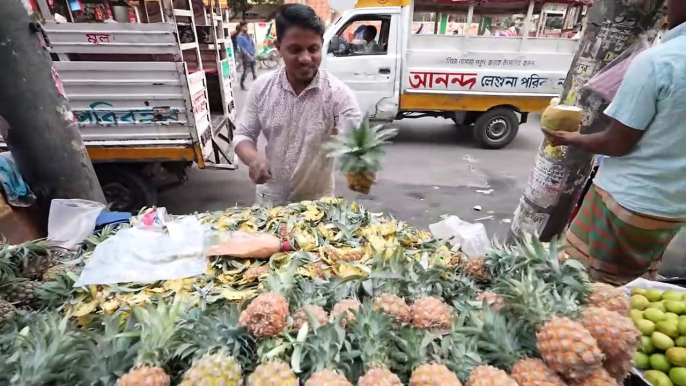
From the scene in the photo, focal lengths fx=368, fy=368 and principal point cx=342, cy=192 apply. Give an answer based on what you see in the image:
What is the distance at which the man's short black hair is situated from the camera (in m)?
2.29

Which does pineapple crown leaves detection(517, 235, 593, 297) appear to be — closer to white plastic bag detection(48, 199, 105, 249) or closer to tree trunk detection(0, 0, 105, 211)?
white plastic bag detection(48, 199, 105, 249)

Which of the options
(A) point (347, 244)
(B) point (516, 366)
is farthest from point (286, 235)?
(B) point (516, 366)

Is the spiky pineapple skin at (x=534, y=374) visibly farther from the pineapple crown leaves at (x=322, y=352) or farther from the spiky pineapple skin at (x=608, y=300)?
the pineapple crown leaves at (x=322, y=352)

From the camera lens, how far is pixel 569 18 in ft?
27.3

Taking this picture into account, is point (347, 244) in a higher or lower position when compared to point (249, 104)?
lower

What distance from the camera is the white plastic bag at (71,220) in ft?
7.78

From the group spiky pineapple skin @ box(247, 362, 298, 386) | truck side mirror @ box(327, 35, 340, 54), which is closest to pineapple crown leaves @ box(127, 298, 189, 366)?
spiky pineapple skin @ box(247, 362, 298, 386)

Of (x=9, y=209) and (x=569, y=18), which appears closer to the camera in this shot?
(x=9, y=209)

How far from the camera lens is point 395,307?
1.49 m

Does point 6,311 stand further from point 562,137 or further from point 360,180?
point 562,137

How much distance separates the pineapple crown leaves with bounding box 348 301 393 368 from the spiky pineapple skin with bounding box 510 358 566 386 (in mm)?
435

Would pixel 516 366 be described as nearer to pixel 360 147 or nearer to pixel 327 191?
pixel 360 147

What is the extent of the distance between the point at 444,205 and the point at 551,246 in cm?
438

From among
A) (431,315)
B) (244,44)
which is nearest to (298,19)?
(431,315)
